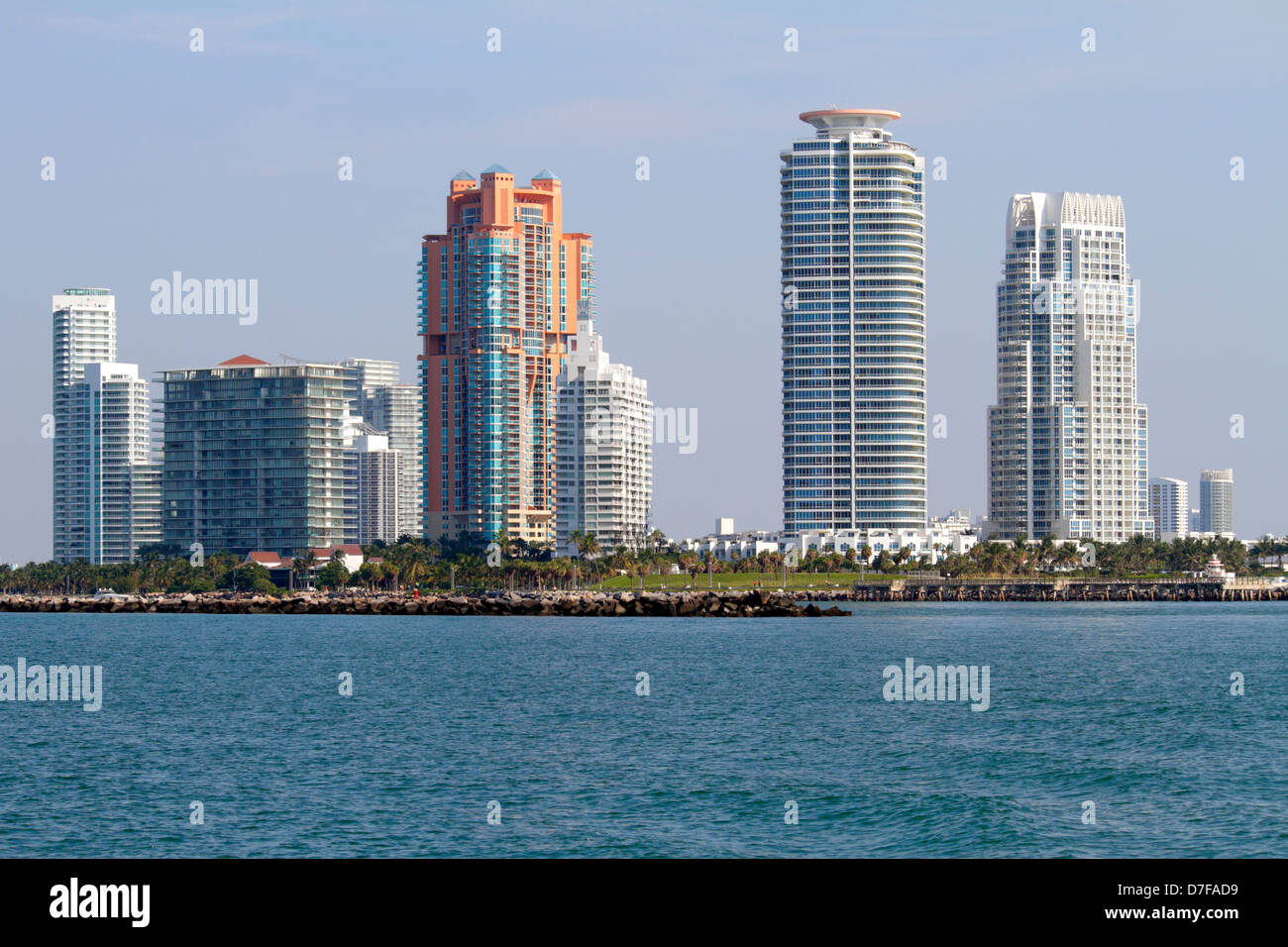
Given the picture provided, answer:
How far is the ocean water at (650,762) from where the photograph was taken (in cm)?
4200

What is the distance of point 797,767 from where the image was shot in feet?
181

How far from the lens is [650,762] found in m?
56.6

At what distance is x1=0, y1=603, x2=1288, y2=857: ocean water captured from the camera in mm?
42000

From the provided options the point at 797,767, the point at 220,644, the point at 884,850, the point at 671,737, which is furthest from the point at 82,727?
the point at 220,644

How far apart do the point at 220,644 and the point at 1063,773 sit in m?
110

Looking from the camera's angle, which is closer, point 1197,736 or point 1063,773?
point 1063,773
